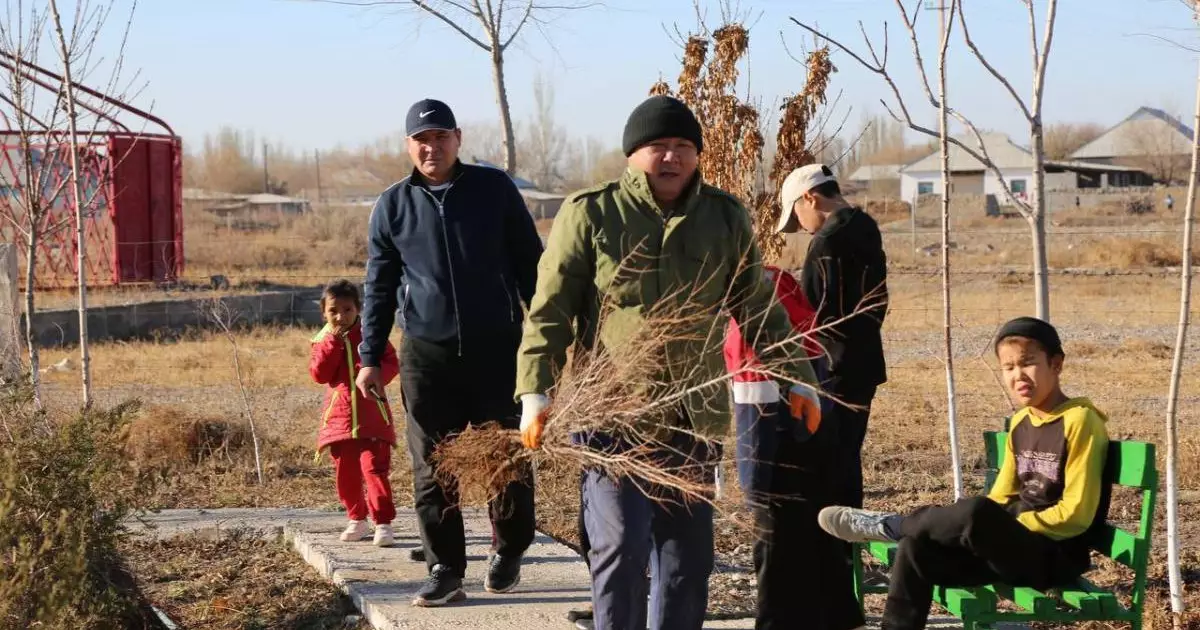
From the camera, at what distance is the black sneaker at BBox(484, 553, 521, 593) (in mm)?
5352

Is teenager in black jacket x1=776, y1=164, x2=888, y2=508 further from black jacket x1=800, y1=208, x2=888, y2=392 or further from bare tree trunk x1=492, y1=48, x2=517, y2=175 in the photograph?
bare tree trunk x1=492, y1=48, x2=517, y2=175

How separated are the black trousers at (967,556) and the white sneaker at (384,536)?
8.91ft

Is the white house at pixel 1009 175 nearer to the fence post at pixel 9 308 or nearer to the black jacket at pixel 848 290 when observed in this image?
the fence post at pixel 9 308

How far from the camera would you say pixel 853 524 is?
4.55m

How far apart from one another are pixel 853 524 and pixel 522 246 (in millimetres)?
1570

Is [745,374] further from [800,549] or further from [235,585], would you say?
[235,585]

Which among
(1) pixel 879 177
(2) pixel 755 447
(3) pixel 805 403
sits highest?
(1) pixel 879 177

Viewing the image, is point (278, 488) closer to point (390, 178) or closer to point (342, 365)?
point (342, 365)

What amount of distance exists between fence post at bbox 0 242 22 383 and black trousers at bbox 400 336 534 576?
3642mm

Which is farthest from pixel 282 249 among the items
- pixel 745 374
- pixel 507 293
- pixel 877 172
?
Answer: pixel 877 172

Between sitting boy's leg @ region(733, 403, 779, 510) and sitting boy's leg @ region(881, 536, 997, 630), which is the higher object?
sitting boy's leg @ region(733, 403, 779, 510)

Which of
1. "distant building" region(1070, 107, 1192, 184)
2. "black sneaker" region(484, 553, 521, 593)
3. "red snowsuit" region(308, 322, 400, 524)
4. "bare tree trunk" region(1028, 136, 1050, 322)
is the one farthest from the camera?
"distant building" region(1070, 107, 1192, 184)

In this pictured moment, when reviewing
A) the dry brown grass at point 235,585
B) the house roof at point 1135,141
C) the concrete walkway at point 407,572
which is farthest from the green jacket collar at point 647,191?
the house roof at point 1135,141

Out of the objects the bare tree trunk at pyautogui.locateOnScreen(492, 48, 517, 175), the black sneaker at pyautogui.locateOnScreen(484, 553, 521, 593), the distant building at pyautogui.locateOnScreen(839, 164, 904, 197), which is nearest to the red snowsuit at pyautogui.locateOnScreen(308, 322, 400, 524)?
the black sneaker at pyautogui.locateOnScreen(484, 553, 521, 593)
